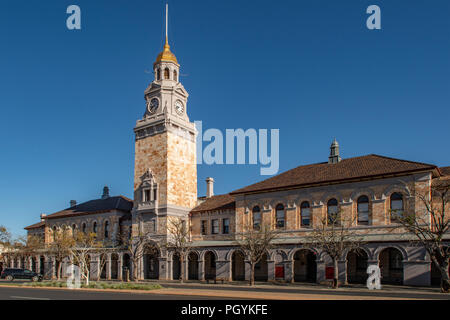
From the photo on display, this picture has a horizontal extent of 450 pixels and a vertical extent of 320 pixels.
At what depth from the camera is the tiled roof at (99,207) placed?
5703 centimetres

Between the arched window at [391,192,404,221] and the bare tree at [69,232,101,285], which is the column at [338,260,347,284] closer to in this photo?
the arched window at [391,192,404,221]

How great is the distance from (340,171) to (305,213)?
16.7ft

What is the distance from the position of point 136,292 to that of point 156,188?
25.6m

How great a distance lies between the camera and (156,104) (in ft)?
172

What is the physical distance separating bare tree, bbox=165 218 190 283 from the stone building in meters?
0.78

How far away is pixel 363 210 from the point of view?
36.6 m

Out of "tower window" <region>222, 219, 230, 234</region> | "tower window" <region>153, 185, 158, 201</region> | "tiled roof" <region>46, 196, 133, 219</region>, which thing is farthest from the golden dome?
"tower window" <region>222, 219, 230, 234</region>

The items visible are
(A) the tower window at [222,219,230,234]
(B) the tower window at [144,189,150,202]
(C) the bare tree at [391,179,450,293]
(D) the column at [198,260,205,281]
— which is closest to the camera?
(C) the bare tree at [391,179,450,293]

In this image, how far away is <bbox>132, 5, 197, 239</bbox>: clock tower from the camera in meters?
48.6

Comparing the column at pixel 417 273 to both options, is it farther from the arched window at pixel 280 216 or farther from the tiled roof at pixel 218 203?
the tiled roof at pixel 218 203

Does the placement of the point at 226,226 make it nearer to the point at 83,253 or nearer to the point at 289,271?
the point at 289,271
